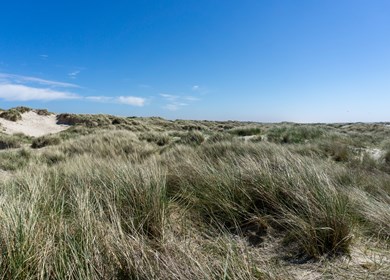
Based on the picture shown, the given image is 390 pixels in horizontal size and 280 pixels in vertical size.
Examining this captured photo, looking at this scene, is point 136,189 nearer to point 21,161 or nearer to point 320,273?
point 320,273

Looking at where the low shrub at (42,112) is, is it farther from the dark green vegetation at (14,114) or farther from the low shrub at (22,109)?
the dark green vegetation at (14,114)

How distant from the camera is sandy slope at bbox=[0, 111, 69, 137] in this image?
2222cm

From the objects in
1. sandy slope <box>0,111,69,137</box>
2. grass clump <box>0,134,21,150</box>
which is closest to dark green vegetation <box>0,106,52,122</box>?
sandy slope <box>0,111,69,137</box>

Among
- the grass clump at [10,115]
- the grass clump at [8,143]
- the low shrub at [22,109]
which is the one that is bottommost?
the grass clump at [8,143]

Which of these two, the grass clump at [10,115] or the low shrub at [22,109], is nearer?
the grass clump at [10,115]

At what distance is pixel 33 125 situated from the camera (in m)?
25.7

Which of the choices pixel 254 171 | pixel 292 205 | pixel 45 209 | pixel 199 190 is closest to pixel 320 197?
pixel 292 205

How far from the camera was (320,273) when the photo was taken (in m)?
1.84

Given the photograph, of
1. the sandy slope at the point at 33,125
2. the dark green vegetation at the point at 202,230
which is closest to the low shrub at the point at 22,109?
the sandy slope at the point at 33,125

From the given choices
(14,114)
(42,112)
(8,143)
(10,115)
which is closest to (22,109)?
(42,112)

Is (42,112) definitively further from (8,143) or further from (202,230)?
(202,230)

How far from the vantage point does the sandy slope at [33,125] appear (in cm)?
2222

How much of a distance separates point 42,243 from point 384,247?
8.39 feet

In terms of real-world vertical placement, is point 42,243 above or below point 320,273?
above
